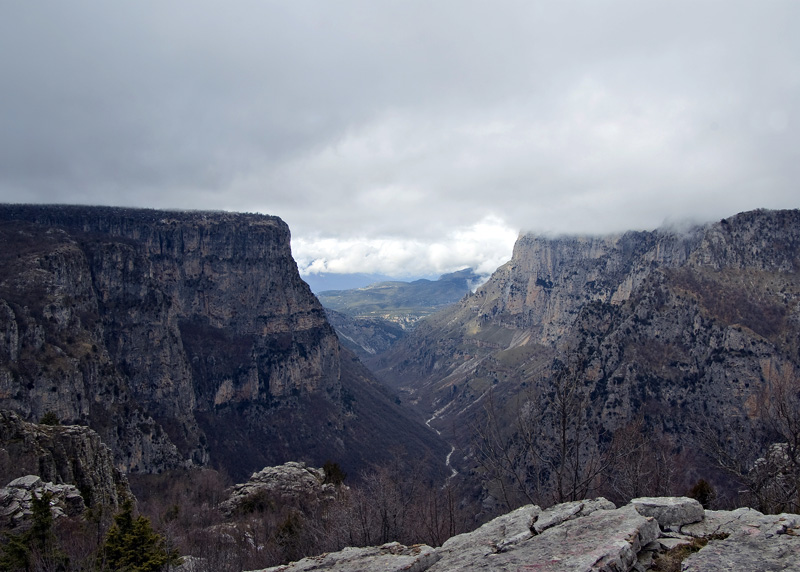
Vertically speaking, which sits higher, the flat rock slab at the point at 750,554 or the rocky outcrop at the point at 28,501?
the flat rock slab at the point at 750,554

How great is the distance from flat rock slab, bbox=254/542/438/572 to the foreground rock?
0.13ft

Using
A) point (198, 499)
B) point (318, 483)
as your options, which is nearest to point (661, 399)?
point (318, 483)

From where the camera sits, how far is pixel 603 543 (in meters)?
14.0

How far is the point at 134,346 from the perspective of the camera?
5522 inches

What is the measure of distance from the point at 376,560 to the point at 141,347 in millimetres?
146226

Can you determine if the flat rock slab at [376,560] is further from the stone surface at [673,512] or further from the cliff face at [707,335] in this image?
the cliff face at [707,335]

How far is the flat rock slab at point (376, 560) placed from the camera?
53.3 feet

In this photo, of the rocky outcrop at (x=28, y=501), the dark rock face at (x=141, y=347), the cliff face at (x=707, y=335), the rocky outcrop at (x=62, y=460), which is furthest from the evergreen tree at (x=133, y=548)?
the cliff face at (x=707, y=335)

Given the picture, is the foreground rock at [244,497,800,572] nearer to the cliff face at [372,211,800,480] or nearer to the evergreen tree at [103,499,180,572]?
the evergreen tree at [103,499,180,572]

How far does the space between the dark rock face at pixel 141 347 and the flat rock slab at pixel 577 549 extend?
338 feet

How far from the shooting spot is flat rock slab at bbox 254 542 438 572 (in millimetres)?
16234

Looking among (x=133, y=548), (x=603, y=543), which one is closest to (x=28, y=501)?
(x=133, y=548)

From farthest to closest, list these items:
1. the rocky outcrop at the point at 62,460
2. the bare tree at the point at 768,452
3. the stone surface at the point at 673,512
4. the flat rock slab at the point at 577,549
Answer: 1. the rocky outcrop at the point at 62,460
2. the bare tree at the point at 768,452
3. the stone surface at the point at 673,512
4. the flat rock slab at the point at 577,549

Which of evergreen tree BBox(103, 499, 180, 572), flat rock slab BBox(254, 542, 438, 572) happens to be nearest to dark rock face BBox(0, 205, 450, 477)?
evergreen tree BBox(103, 499, 180, 572)
